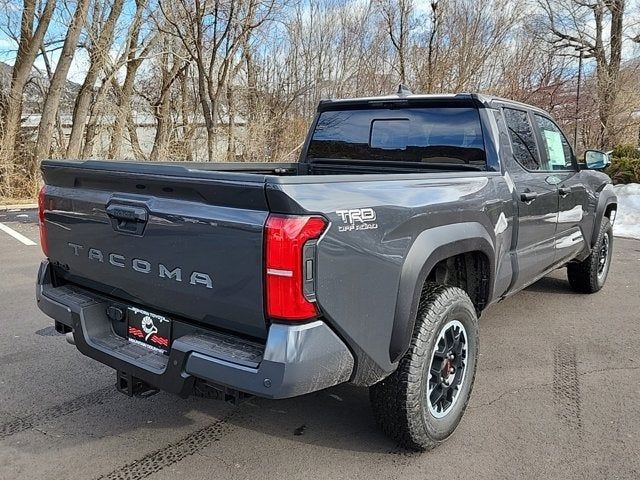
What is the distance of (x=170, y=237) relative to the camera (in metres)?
2.44

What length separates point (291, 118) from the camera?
1961 cm

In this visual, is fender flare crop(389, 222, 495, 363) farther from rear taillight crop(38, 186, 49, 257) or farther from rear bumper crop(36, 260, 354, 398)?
rear taillight crop(38, 186, 49, 257)

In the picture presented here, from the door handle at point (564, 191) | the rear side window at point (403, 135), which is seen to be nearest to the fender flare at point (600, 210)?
the door handle at point (564, 191)

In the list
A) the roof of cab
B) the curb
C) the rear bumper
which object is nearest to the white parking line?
the curb

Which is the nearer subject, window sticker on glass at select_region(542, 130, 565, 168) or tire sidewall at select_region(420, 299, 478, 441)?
tire sidewall at select_region(420, 299, 478, 441)

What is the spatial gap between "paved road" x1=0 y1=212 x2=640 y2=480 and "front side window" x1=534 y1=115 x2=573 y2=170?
155 centimetres

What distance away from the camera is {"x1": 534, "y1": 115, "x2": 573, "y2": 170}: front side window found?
15.2 feet

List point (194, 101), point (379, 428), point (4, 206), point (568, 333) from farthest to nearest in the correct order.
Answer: point (194, 101), point (4, 206), point (568, 333), point (379, 428)

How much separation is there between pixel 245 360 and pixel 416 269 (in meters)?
0.92

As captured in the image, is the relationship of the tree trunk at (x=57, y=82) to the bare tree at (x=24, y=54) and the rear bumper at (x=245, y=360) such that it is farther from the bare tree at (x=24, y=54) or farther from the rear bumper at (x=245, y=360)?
the rear bumper at (x=245, y=360)

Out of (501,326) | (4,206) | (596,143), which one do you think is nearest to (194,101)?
(4,206)

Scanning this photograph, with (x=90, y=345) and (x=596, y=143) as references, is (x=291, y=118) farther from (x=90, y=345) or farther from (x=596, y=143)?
(x=90, y=345)

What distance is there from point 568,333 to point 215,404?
3.14m

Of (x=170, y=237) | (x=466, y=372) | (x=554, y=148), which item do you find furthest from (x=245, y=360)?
(x=554, y=148)
